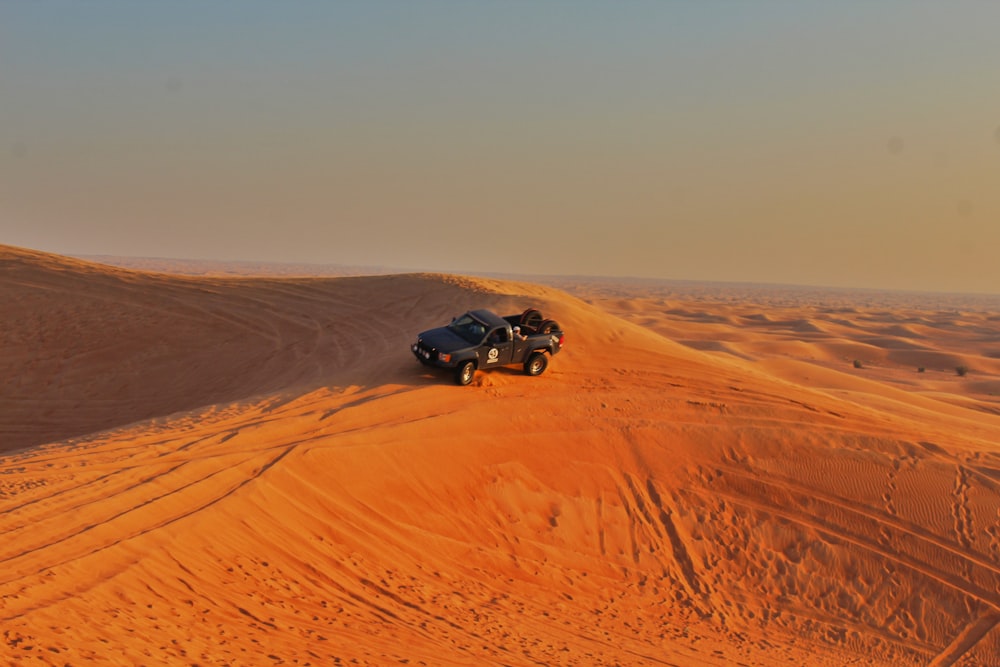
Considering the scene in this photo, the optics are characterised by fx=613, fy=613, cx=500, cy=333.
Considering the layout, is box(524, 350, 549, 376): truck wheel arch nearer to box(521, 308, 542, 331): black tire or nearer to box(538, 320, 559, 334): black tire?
box(538, 320, 559, 334): black tire

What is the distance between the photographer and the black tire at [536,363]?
16.5m

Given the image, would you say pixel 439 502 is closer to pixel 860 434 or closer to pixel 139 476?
pixel 139 476

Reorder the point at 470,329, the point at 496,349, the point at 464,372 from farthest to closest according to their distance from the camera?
1. the point at 470,329
2. the point at 496,349
3. the point at 464,372

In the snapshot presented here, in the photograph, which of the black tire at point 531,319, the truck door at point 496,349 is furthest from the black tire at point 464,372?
the black tire at point 531,319

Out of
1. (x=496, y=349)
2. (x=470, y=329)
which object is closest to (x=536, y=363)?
(x=496, y=349)

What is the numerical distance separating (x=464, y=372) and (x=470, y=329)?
3.80 feet

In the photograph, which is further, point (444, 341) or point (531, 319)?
point (531, 319)

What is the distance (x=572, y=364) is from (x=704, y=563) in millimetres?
7803

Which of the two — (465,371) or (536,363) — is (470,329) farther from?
(536,363)

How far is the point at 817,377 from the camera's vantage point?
2766cm

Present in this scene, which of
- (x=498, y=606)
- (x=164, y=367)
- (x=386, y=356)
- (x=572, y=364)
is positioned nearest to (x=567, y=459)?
(x=498, y=606)

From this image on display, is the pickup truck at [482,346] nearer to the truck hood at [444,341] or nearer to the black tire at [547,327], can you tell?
the truck hood at [444,341]

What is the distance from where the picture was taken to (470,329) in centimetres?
1557

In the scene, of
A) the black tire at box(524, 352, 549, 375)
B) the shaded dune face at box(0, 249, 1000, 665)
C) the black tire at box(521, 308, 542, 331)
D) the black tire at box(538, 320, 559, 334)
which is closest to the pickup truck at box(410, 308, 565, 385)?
the black tire at box(524, 352, 549, 375)
